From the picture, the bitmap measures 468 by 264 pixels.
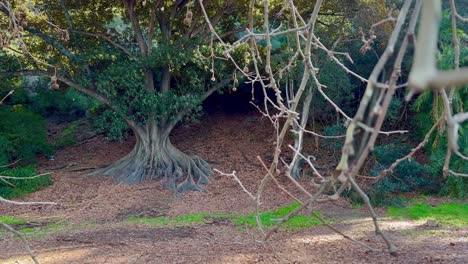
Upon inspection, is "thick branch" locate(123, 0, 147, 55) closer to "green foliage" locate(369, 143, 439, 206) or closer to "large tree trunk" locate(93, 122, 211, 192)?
"large tree trunk" locate(93, 122, 211, 192)

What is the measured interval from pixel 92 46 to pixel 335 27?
5.27 meters

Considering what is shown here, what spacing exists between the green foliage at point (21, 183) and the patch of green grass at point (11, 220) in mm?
1159

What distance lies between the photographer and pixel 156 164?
1191 centimetres

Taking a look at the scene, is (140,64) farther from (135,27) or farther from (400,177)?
(400,177)

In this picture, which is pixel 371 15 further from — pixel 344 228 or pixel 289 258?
pixel 289 258

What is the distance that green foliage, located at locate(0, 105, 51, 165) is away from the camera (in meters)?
12.2

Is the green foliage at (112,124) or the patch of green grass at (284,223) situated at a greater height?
the green foliage at (112,124)

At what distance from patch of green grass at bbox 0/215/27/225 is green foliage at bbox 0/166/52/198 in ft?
3.80

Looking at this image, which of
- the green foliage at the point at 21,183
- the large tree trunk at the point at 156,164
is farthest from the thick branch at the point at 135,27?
the green foliage at the point at 21,183

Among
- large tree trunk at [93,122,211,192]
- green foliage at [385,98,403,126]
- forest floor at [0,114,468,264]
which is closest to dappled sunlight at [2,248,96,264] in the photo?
forest floor at [0,114,468,264]

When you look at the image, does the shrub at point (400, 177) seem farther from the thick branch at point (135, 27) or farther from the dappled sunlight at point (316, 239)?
the thick branch at point (135, 27)

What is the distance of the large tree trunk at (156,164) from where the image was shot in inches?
454

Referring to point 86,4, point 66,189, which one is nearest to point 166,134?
point 66,189

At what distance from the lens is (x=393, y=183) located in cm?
1010
